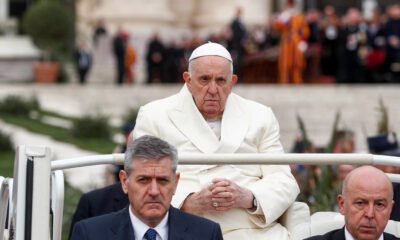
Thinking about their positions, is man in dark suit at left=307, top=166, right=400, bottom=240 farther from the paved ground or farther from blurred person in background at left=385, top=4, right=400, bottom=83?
blurred person in background at left=385, top=4, right=400, bottom=83

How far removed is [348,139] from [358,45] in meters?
20.0

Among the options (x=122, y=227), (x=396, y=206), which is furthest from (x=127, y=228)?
(x=396, y=206)

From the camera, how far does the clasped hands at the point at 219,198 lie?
290 inches

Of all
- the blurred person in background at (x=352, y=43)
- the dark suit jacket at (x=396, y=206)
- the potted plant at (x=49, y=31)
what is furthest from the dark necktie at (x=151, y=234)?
the potted plant at (x=49, y=31)

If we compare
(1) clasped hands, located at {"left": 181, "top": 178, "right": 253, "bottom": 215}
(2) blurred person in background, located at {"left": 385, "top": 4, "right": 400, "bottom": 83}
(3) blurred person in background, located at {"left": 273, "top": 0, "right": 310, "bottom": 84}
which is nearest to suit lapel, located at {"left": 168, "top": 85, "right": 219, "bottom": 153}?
(1) clasped hands, located at {"left": 181, "top": 178, "right": 253, "bottom": 215}

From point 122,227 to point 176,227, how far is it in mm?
225

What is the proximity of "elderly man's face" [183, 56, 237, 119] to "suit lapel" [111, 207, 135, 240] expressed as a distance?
1377 millimetres

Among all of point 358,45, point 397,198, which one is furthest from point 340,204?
point 358,45

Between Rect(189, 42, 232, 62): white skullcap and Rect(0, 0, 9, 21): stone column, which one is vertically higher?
Rect(0, 0, 9, 21): stone column

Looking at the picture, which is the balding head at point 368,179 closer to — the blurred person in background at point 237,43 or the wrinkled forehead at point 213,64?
the wrinkled forehead at point 213,64

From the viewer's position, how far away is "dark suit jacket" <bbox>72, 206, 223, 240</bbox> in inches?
256

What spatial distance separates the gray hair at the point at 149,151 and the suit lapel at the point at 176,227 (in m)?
0.25

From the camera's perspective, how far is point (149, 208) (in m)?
6.40

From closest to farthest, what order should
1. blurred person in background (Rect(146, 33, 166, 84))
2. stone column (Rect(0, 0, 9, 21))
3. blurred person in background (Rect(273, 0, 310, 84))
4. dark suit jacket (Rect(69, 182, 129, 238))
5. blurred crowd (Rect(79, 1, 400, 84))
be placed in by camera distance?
dark suit jacket (Rect(69, 182, 129, 238)) < blurred person in background (Rect(273, 0, 310, 84)) < blurred crowd (Rect(79, 1, 400, 84)) < blurred person in background (Rect(146, 33, 166, 84)) < stone column (Rect(0, 0, 9, 21))
